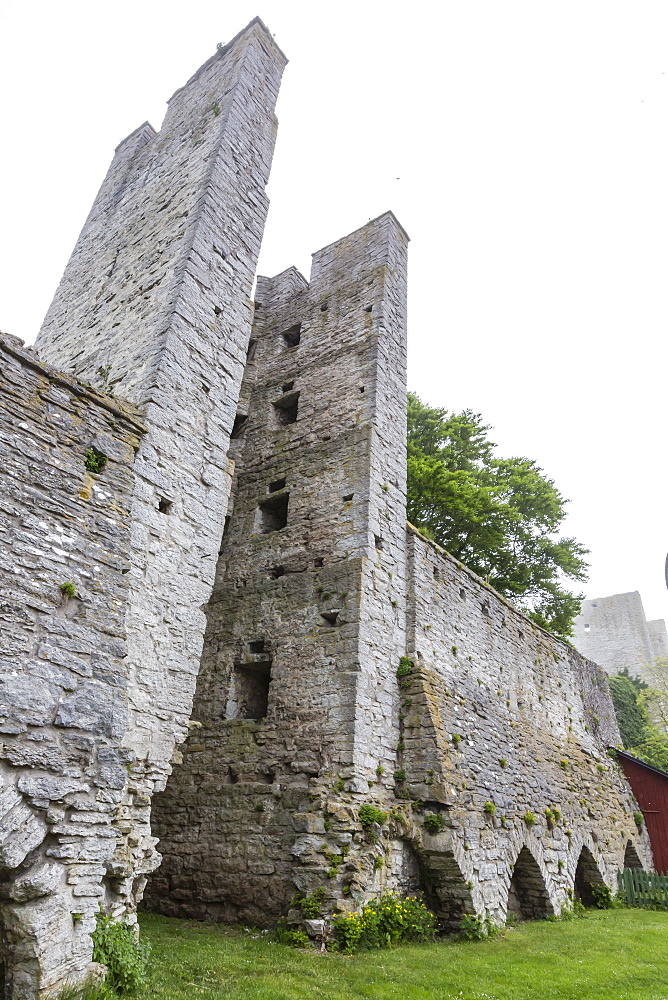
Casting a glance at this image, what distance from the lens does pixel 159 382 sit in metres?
7.34

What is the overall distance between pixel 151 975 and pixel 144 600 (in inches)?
129

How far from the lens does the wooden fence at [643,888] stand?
12.7 m

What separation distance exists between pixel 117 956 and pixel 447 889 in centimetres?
509

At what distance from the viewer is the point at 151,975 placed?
525 centimetres

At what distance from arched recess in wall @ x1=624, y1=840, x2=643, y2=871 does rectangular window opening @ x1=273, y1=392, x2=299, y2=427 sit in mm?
13309

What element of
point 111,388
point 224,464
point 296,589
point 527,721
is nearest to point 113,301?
point 111,388

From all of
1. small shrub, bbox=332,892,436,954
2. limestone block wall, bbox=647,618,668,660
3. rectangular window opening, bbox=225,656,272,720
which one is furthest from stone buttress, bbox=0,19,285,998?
limestone block wall, bbox=647,618,668,660

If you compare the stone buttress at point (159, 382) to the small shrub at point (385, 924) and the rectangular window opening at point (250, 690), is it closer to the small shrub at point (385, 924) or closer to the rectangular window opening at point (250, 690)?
the small shrub at point (385, 924)

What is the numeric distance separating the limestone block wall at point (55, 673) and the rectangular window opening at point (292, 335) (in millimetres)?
8427

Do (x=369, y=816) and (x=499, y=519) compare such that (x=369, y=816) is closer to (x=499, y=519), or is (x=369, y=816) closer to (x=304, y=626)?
(x=304, y=626)

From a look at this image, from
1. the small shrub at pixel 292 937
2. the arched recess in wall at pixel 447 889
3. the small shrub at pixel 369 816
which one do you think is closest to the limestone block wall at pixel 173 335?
the small shrub at pixel 292 937

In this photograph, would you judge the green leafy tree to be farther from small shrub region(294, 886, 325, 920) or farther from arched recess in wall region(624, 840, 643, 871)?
small shrub region(294, 886, 325, 920)

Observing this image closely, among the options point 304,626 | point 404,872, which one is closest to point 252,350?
point 304,626

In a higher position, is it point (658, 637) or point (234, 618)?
point (658, 637)
